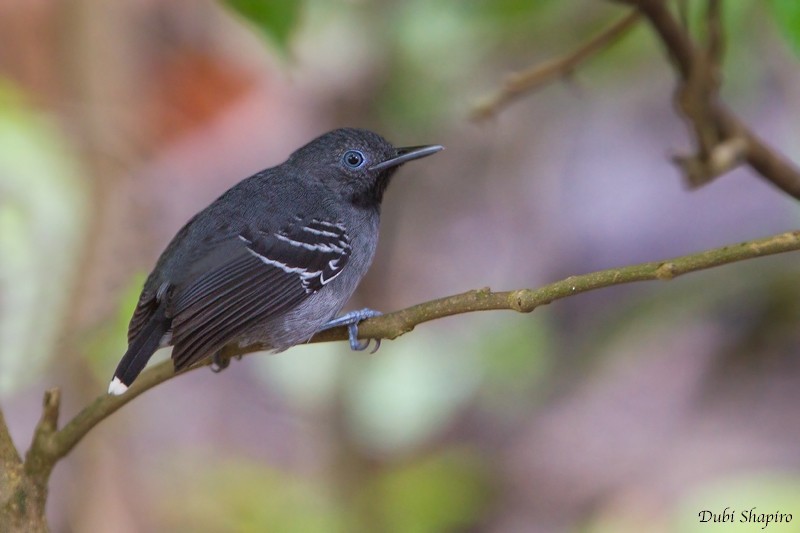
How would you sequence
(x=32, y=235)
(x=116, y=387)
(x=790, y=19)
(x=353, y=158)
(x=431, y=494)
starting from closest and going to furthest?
(x=790, y=19) < (x=116, y=387) < (x=353, y=158) < (x=32, y=235) < (x=431, y=494)

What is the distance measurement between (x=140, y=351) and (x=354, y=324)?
71 centimetres

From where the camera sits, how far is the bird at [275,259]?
3381mm

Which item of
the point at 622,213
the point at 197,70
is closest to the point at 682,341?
the point at 622,213

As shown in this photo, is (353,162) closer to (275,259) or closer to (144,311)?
(275,259)

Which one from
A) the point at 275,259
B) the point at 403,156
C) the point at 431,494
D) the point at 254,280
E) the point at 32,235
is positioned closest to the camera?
the point at 254,280

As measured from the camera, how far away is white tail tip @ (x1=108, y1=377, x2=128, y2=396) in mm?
2719

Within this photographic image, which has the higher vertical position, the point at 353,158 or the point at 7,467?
the point at 353,158

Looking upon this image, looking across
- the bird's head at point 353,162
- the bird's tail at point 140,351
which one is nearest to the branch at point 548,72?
the bird's head at point 353,162

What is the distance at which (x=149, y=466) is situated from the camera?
5.86 m

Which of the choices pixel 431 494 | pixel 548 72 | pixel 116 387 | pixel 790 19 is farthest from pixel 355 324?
pixel 431 494

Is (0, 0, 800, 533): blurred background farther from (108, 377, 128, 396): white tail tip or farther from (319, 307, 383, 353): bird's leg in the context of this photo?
(108, 377, 128, 396): white tail tip

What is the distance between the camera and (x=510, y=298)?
7.93ft

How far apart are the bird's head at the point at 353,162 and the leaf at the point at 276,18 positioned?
1.19 metres

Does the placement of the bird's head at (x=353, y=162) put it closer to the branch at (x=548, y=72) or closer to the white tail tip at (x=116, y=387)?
the branch at (x=548, y=72)
